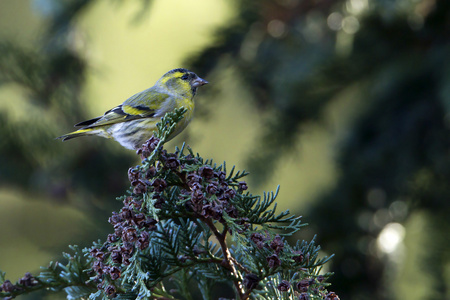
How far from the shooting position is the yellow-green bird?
89.0 inches

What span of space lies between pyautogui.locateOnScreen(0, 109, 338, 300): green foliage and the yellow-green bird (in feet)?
3.53

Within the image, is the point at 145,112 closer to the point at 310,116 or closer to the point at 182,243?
the point at 310,116

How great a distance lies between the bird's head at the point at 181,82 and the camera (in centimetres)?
241

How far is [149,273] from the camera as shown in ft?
3.24

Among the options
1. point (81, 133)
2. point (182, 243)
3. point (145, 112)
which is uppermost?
point (145, 112)

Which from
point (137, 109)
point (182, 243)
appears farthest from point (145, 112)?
point (182, 243)

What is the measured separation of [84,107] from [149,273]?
5.33ft

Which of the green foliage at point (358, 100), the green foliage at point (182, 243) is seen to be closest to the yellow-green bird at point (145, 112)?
the green foliage at point (358, 100)

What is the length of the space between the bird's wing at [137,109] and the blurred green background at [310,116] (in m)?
0.12

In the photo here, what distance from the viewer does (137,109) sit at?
8.45 ft

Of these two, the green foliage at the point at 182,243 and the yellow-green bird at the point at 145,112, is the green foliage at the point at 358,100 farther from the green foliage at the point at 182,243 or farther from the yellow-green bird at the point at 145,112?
the green foliage at the point at 182,243

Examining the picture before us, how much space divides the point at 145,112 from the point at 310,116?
0.80 meters

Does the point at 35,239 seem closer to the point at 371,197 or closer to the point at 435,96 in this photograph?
the point at 371,197

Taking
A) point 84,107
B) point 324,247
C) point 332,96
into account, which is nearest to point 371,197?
point 324,247
